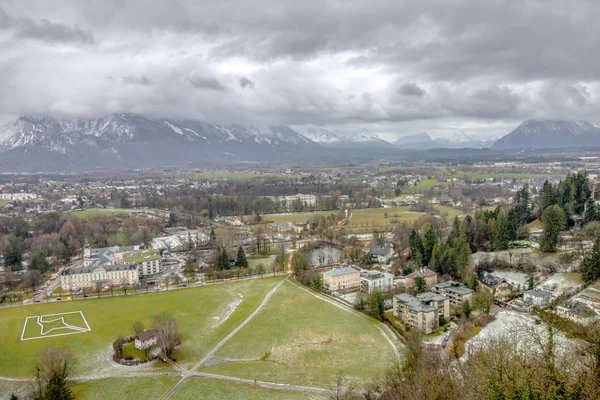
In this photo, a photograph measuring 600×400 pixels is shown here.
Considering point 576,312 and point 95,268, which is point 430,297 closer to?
point 576,312

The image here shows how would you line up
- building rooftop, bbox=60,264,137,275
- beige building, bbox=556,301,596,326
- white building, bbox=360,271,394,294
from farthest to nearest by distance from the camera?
building rooftop, bbox=60,264,137,275
white building, bbox=360,271,394,294
beige building, bbox=556,301,596,326

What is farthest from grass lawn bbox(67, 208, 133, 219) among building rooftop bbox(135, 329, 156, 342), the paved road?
building rooftop bbox(135, 329, 156, 342)

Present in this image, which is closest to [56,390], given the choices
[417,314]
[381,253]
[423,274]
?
[417,314]

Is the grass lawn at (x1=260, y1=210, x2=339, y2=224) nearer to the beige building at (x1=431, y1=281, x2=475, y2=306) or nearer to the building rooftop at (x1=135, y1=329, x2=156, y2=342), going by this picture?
the beige building at (x1=431, y1=281, x2=475, y2=306)

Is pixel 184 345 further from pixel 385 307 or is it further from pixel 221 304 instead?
pixel 385 307

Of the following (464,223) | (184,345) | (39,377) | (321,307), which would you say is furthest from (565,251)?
(39,377)

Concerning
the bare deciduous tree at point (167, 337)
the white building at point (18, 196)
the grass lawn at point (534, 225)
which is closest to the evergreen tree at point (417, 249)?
the grass lawn at point (534, 225)
